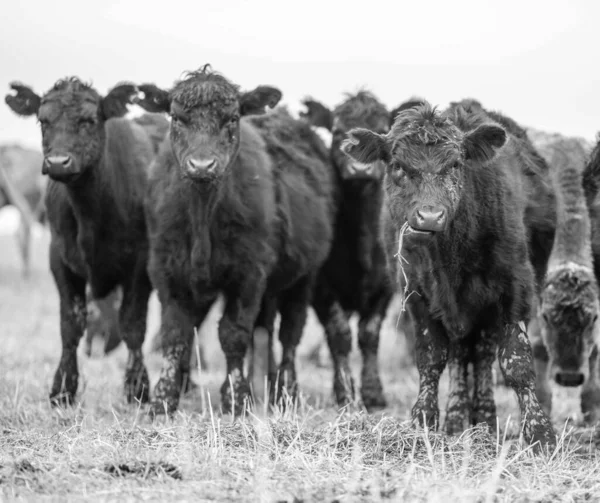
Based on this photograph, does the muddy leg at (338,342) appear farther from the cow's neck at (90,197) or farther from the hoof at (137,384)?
the cow's neck at (90,197)

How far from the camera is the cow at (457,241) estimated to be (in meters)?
6.23

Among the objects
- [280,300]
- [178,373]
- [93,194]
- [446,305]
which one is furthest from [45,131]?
[446,305]

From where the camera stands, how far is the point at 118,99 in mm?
8758

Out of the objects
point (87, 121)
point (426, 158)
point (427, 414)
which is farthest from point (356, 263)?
point (426, 158)

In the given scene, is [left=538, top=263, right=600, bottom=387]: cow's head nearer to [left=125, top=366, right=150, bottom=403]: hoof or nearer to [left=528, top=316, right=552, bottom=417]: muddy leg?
[left=528, top=316, right=552, bottom=417]: muddy leg

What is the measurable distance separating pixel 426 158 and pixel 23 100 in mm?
4338

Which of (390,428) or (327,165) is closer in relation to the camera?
(390,428)

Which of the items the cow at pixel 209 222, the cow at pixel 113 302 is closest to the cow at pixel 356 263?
the cow at pixel 209 222

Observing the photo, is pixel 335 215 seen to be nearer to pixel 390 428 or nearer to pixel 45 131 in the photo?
pixel 45 131

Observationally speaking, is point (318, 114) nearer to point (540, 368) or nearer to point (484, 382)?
point (540, 368)

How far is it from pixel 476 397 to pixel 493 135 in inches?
81.3

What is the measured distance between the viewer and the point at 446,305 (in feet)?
22.0

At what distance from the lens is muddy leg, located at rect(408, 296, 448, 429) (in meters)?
6.91

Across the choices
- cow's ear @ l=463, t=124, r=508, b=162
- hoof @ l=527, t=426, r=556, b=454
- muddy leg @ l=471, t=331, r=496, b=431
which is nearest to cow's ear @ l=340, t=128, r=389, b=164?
cow's ear @ l=463, t=124, r=508, b=162
